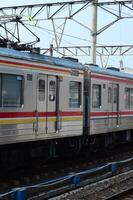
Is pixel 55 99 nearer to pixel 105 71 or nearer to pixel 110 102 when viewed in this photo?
pixel 105 71

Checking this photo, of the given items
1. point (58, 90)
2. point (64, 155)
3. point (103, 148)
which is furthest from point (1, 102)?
point (103, 148)

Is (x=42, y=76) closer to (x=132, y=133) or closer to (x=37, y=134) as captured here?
(x=37, y=134)

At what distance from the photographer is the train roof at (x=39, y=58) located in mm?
12094

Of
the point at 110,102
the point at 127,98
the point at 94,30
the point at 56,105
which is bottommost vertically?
the point at 56,105

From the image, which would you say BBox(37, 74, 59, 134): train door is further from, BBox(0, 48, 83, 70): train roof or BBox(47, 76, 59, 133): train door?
BBox(0, 48, 83, 70): train roof

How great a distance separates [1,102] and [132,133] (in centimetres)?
1116

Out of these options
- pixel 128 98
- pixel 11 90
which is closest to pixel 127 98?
pixel 128 98

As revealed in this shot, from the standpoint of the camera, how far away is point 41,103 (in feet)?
44.2

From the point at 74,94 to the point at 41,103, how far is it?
7.75ft

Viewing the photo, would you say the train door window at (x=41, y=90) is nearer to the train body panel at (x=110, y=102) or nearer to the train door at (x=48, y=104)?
the train door at (x=48, y=104)

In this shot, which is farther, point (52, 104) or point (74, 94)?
point (74, 94)

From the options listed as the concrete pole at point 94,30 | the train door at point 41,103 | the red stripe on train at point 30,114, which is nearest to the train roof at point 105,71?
the red stripe on train at point 30,114

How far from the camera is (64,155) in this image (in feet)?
55.3

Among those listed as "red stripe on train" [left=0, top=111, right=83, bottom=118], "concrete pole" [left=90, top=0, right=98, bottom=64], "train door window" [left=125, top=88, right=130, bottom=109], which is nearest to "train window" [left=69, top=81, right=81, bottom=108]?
"red stripe on train" [left=0, top=111, right=83, bottom=118]
